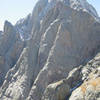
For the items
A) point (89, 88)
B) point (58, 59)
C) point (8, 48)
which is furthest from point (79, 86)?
point (8, 48)

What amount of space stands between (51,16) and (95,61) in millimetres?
33361

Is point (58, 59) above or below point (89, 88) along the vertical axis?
above

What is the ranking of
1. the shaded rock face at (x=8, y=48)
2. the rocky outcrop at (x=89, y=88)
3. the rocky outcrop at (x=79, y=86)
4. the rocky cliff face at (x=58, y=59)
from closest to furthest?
the rocky outcrop at (x=89, y=88) < the rocky outcrop at (x=79, y=86) < the rocky cliff face at (x=58, y=59) < the shaded rock face at (x=8, y=48)

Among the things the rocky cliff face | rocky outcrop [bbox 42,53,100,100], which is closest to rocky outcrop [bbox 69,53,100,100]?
rocky outcrop [bbox 42,53,100,100]

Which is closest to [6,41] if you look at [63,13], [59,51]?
[63,13]

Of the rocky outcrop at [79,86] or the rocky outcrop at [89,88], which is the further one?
the rocky outcrop at [79,86]

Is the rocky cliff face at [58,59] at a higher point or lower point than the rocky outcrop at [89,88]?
higher

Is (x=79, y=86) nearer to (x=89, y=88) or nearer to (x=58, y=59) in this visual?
(x=89, y=88)

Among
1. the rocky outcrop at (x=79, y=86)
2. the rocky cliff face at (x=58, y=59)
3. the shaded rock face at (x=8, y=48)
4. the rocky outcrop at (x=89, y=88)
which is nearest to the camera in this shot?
the rocky outcrop at (x=89, y=88)

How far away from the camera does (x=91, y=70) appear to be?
55031 millimetres

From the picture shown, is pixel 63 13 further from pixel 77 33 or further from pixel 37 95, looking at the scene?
pixel 37 95

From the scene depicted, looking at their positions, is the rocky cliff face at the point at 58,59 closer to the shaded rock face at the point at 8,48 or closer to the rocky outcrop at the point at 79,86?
the rocky outcrop at the point at 79,86

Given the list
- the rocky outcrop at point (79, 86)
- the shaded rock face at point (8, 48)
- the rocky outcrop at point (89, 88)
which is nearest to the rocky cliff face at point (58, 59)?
the rocky outcrop at point (79, 86)

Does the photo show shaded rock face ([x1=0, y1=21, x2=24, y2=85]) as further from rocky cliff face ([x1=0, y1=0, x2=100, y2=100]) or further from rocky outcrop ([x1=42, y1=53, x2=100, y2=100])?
rocky outcrop ([x1=42, y1=53, x2=100, y2=100])
